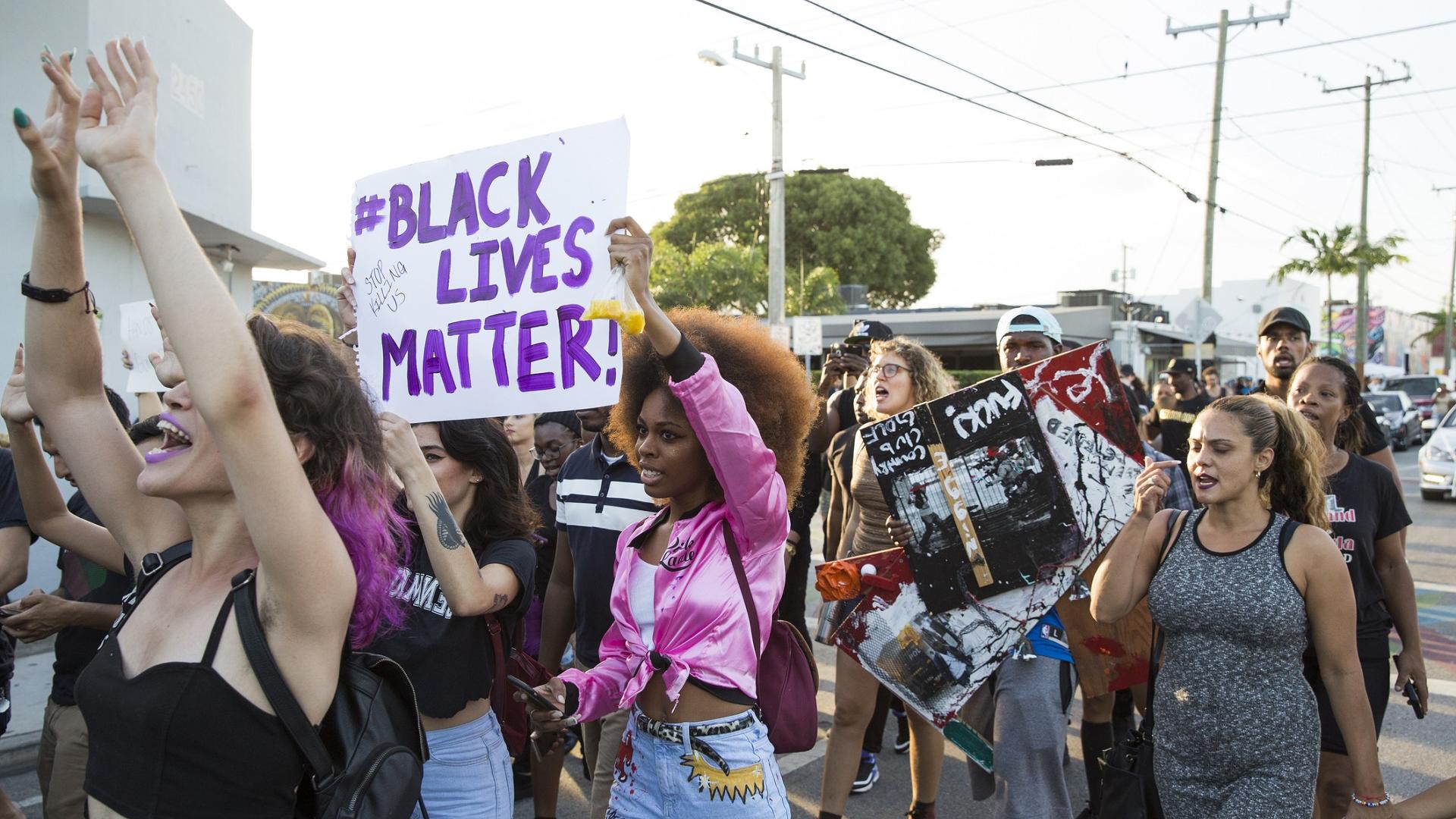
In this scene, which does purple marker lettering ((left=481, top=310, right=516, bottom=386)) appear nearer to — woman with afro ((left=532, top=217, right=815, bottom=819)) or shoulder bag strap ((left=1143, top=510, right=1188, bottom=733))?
woman with afro ((left=532, top=217, right=815, bottom=819))

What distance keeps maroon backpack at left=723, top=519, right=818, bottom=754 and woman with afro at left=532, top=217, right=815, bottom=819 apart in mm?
22

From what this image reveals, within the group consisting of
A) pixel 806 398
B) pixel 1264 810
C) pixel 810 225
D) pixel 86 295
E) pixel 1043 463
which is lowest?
pixel 1264 810

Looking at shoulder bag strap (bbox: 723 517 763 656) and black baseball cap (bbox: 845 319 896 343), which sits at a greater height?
black baseball cap (bbox: 845 319 896 343)

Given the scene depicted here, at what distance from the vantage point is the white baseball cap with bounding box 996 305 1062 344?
504 centimetres

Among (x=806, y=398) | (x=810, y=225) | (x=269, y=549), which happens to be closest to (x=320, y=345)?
(x=269, y=549)

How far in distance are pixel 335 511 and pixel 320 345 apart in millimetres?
336

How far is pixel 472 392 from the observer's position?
2904 mm

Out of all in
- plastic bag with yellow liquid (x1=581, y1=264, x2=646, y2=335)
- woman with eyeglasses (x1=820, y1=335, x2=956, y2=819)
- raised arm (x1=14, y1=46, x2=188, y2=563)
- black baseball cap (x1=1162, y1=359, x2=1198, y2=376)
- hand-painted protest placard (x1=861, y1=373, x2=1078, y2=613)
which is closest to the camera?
raised arm (x1=14, y1=46, x2=188, y2=563)

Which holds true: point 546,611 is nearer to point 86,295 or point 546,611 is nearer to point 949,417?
point 949,417

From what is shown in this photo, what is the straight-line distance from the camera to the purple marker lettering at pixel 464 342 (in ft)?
9.55

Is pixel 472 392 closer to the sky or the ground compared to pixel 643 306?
closer to the ground

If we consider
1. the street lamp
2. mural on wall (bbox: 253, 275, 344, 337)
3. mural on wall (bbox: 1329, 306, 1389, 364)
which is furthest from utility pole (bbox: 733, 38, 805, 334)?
mural on wall (bbox: 1329, 306, 1389, 364)

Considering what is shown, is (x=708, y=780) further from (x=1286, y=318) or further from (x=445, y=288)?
(x=1286, y=318)

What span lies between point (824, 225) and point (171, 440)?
148ft
